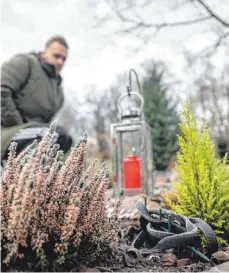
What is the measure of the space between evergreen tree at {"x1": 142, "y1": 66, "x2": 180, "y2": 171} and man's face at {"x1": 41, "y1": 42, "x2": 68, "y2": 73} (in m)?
7.19

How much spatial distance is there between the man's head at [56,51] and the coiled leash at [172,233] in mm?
2619

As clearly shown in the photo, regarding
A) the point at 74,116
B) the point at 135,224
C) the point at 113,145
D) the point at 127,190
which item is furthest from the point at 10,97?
the point at 74,116

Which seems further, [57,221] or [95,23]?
[95,23]

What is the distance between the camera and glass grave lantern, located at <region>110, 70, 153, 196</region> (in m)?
3.39

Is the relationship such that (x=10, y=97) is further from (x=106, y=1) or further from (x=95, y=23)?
(x=106, y=1)

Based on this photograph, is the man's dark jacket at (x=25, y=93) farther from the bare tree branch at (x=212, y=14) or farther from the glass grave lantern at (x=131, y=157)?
the bare tree branch at (x=212, y=14)

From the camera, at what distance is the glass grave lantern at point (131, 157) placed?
3395 mm

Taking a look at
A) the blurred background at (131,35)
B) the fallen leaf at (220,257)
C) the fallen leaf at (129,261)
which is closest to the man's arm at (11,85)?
the blurred background at (131,35)

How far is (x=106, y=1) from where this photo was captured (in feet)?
14.9

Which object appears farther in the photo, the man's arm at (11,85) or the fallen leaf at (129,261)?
Result: the man's arm at (11,85)

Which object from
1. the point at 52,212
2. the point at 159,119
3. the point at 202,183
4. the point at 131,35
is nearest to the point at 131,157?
the point at 202,183

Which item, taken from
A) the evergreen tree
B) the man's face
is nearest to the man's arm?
the man's face

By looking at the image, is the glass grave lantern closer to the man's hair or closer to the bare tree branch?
the man's hair

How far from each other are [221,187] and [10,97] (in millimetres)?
2303
